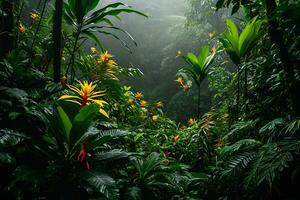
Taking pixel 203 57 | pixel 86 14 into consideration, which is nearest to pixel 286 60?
pixel 203 57

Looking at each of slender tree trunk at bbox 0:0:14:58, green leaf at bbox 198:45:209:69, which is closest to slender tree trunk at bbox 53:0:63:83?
slender tree trunk at bbox 0:0:14:58

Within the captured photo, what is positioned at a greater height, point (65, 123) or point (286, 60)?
point (286, 60)

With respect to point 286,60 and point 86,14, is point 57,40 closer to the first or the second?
point 86,14

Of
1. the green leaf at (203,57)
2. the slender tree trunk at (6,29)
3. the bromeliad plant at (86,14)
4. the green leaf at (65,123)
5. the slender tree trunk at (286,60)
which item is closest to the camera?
the green leaf at (65,123)

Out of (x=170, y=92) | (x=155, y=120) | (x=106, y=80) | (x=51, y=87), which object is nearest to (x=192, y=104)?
(x=170, y=92)

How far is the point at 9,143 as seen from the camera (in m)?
1.82

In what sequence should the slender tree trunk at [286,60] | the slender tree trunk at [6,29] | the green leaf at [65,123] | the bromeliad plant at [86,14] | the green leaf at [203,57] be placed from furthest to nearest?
1. the green leaf at [203,57]
2. the slender tree trunk at [6,29]
3. the bromeliad plant at [86,14]
4. the slender tree trunk at [286,60]
5. the green leaf at [65,123]

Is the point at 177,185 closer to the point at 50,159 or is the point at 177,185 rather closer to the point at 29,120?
the point at 50,159

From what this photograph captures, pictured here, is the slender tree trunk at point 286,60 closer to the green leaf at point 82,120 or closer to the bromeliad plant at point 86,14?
the bromeliad plant at point 86,14

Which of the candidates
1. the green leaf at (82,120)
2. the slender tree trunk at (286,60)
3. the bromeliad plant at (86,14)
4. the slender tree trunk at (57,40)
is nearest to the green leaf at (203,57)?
the bromeliad plant at (86,14)

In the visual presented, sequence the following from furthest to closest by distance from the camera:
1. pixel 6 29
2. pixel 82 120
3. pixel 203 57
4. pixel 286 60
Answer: pixel 203 57 → pixel 6 29 → pixel 286 60 → pixel 82 120

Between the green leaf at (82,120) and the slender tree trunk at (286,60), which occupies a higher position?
the slender tree trunk at (286,60)

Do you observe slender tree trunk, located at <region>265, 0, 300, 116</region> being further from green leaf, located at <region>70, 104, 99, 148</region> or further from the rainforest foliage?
green leaf, located at <region>70, 104, 99, 148</region>

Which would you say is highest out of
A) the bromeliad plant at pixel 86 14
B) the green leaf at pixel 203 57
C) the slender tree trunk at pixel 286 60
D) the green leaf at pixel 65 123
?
the bromeliad plant at pixel 86 14
